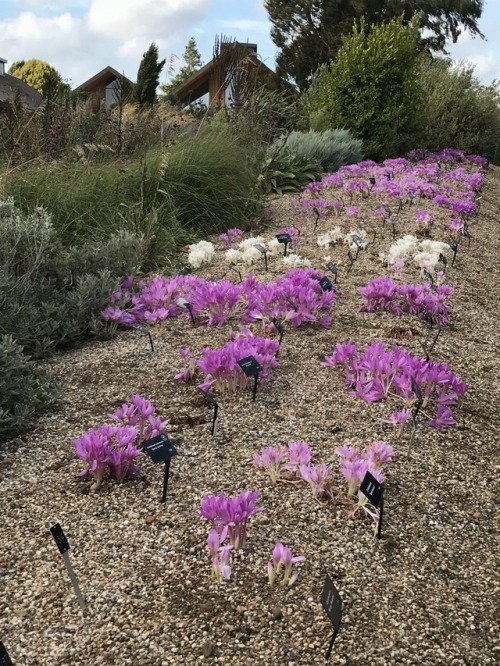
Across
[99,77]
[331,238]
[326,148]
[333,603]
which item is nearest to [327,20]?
[99,77]

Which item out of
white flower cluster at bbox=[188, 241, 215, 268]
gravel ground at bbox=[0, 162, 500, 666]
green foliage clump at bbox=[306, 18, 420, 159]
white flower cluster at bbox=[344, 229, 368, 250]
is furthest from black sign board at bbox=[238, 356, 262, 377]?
green foliage clump at bbox=[306, 18, 420, 159]

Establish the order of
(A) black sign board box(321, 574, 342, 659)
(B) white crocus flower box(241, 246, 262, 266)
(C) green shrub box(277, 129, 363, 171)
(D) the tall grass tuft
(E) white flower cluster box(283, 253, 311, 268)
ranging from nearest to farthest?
(A) black sign board box(321, 574, 342, 659) → (E) white flower cluster box(283, 253, 311, 268) → (B) white crocus flower box(241, 246, 262, 266) → (D) the tall grass tuft → (C) green shrub box(277, 129, 363, 171)

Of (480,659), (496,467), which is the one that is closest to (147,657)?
(480,659)

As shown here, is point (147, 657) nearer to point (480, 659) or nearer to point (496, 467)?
point (480, 659)

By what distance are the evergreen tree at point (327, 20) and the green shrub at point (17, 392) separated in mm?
35288

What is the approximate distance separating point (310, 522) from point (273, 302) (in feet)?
6.69

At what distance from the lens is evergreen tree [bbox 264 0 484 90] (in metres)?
35.4

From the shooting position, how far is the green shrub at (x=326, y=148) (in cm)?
1058

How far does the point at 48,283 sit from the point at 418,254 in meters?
3.01

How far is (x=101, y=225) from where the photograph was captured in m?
5.97

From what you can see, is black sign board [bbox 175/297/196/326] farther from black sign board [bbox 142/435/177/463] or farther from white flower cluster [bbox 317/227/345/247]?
white flower cluster [bbox 317/227/345/247]

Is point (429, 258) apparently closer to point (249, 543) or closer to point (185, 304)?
point (185, 304)

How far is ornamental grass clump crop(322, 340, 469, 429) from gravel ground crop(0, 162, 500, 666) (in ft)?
0.25

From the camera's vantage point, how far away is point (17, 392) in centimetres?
275
